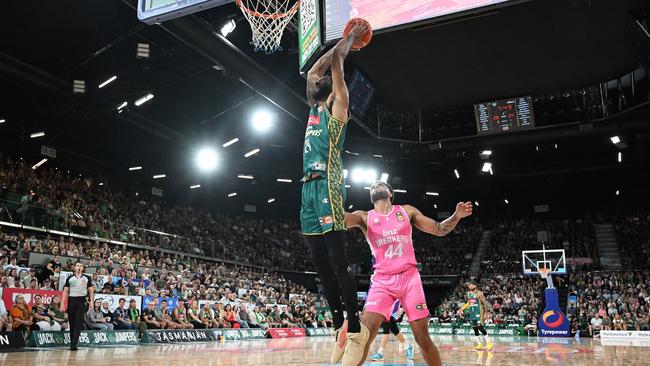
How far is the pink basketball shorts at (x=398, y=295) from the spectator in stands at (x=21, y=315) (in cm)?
959

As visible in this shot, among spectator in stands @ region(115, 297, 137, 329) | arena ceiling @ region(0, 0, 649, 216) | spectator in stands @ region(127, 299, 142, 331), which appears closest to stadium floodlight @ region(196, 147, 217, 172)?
arena ceiling @ region(0, 0, 649, 216)

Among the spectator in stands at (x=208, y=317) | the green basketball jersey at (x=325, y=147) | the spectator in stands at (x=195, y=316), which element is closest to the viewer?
the green basketball jersey at (x=325, y=147)

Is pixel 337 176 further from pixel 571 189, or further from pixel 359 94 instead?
pixel 571 189

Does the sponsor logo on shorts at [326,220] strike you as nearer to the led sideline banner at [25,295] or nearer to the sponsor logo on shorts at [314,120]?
the sponsor logo on shorts at [314,120]

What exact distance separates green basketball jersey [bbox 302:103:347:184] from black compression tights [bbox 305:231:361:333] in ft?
1.60

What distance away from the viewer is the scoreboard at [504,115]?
1817 centimetres

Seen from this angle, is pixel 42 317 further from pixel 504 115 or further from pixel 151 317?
pixel 504 115

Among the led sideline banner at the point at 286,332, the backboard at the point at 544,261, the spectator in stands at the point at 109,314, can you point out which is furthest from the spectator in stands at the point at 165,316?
the backboard at the point at 544,261

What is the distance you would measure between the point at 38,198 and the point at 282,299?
11.1 m

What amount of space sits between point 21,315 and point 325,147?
996cm

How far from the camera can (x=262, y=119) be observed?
20.2m

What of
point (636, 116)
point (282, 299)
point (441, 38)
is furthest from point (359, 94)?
point (282, 299)

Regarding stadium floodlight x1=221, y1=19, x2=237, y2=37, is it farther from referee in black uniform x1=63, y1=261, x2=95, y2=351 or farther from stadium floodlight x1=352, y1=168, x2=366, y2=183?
stadium floodlight x1=352, y1=168, x2=366, y2=183

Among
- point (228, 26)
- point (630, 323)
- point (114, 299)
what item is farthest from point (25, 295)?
point (630, 323)
